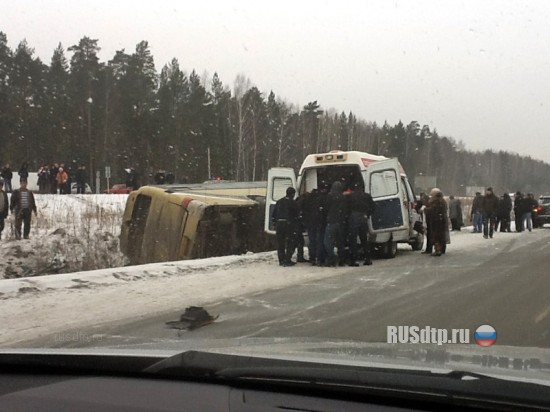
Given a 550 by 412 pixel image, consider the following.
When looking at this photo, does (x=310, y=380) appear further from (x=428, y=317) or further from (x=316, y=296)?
(x=316, y=296)

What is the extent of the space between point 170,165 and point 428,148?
1284 inches

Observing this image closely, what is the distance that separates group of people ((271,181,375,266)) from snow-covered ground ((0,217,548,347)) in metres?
0.47

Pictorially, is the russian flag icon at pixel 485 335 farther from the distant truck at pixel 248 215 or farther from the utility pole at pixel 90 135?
the utility pole at pixel 90 135

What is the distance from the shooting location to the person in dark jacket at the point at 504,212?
1005 inches

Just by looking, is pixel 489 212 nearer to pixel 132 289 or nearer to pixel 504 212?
pixel 504 212

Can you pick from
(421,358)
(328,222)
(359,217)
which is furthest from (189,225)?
(421,358)

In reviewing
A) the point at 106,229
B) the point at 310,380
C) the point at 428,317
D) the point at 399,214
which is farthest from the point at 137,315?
the point at 106,229

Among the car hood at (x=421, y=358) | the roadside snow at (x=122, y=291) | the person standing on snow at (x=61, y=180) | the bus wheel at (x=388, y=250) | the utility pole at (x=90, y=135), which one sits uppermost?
the utility pole at (x=90, y=135)

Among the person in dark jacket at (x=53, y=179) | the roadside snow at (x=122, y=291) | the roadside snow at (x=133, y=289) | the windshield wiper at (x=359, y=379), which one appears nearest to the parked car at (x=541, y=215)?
the roadside snow at (x=133, y=289)

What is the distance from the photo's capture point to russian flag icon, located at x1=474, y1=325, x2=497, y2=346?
5.34 metres

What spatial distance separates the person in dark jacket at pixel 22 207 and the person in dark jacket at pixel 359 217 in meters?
9.51

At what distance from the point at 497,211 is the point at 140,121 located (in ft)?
168

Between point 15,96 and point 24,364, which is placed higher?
point 15,96

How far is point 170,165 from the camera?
70.2 metres
